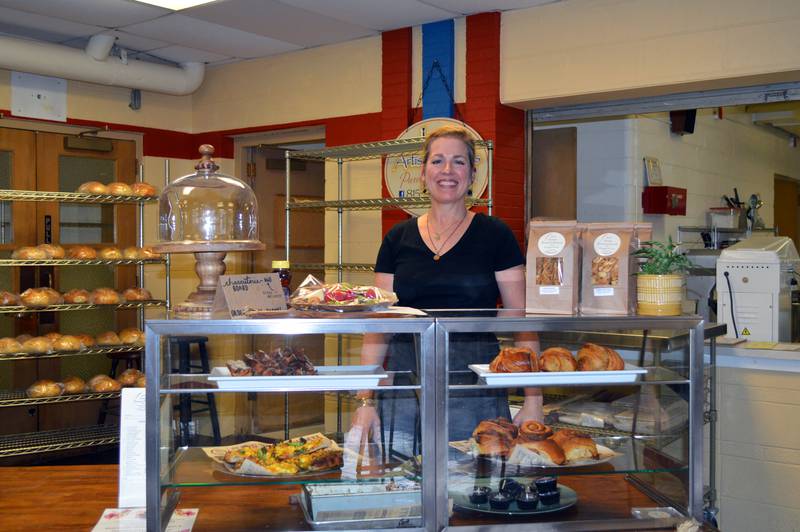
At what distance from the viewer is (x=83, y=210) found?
19.6ft

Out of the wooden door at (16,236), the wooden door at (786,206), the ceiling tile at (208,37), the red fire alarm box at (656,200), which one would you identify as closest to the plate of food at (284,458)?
the ceiling tile at (208,37)

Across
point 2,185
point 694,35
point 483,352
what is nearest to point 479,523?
point 483,352

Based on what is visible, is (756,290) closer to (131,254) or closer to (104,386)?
(131,254)

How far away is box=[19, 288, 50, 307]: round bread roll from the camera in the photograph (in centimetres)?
470

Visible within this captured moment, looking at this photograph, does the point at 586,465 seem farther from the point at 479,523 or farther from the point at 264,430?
the point at 264,430

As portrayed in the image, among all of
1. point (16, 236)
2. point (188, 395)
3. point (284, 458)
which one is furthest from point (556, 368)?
point (16, 236)

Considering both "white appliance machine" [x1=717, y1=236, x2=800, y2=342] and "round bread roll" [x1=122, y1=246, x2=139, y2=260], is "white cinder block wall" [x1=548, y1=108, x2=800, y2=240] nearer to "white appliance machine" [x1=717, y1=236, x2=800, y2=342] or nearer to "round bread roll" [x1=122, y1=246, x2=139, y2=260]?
"white appliance machine" [x1=717, y1=236, x2=800, y2=342]

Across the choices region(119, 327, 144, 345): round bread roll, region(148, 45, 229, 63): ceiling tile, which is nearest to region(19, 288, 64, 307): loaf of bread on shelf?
region(119, 327, 144, 345): round bread roll

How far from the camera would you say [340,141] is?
5680 millimetres

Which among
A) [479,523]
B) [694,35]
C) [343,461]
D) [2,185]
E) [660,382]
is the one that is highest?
[694,35]

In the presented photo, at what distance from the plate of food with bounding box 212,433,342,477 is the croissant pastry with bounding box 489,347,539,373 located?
386 mm

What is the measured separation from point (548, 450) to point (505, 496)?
0.13 metres

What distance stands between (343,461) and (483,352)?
0.38 m

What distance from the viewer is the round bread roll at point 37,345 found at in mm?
4691
